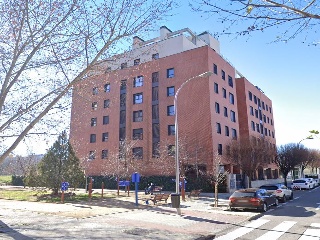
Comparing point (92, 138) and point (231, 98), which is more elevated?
point (231, 98)

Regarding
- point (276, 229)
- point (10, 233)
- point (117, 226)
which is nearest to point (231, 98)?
point (276, 229)

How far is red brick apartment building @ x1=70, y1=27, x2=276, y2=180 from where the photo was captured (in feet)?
110

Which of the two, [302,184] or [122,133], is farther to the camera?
[122,133]

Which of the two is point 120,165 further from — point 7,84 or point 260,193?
point 7,84

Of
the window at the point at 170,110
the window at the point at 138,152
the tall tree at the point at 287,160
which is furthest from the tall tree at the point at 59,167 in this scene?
the tall tree at the point at 287,160

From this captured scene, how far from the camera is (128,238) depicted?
27.5ft

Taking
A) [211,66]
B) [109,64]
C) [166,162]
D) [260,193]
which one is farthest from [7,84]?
[211,66]

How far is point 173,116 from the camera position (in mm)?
36000

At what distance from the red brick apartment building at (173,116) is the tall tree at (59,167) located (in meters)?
7.57

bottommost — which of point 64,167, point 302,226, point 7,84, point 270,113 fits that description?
point 302,226

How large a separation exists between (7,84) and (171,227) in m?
7.58

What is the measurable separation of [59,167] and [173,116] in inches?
651

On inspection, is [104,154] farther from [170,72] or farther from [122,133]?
[170,72]

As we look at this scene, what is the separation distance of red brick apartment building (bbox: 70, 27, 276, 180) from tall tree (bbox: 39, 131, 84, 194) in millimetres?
7570
